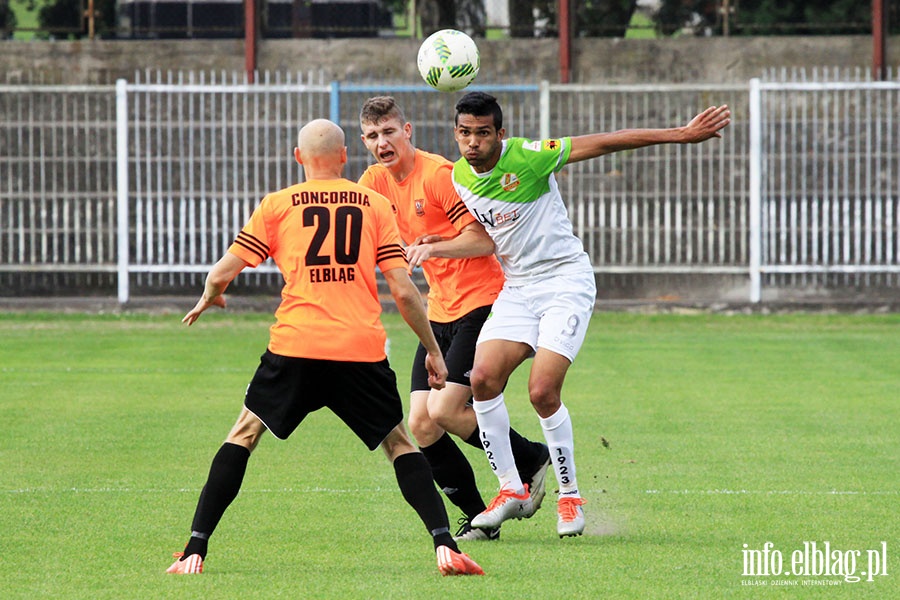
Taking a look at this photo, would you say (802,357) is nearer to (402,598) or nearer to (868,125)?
(868,125)

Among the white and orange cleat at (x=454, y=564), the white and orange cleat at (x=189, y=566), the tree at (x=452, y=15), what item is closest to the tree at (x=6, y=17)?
the tree at (x=452, y=15)

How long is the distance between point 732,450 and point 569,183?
11451 millimetres

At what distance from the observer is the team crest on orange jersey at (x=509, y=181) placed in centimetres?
750

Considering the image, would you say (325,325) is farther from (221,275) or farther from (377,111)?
(377,111)

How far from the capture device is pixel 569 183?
20938mm

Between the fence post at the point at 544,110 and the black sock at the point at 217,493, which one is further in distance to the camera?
the fence post at the point at 544,110

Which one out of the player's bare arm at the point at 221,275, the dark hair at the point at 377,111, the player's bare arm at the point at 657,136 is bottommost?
the player's bare arm at the point at 221,275

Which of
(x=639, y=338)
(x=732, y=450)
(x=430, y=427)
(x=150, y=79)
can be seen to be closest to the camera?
(x=430, y=427)

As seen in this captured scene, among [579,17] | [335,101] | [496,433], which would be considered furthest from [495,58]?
[496,433]

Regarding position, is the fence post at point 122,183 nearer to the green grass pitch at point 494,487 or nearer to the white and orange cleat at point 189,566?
the green grass pitch at point 494,487

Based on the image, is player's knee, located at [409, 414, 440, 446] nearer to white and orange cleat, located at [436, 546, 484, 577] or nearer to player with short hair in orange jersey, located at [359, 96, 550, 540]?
player with short hair in orange jersey, located at [359, 96, 550, 540]

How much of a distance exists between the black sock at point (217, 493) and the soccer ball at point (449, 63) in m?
3.17

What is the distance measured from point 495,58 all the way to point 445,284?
1456cm

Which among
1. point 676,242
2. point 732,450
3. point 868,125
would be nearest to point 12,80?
point 676,242
